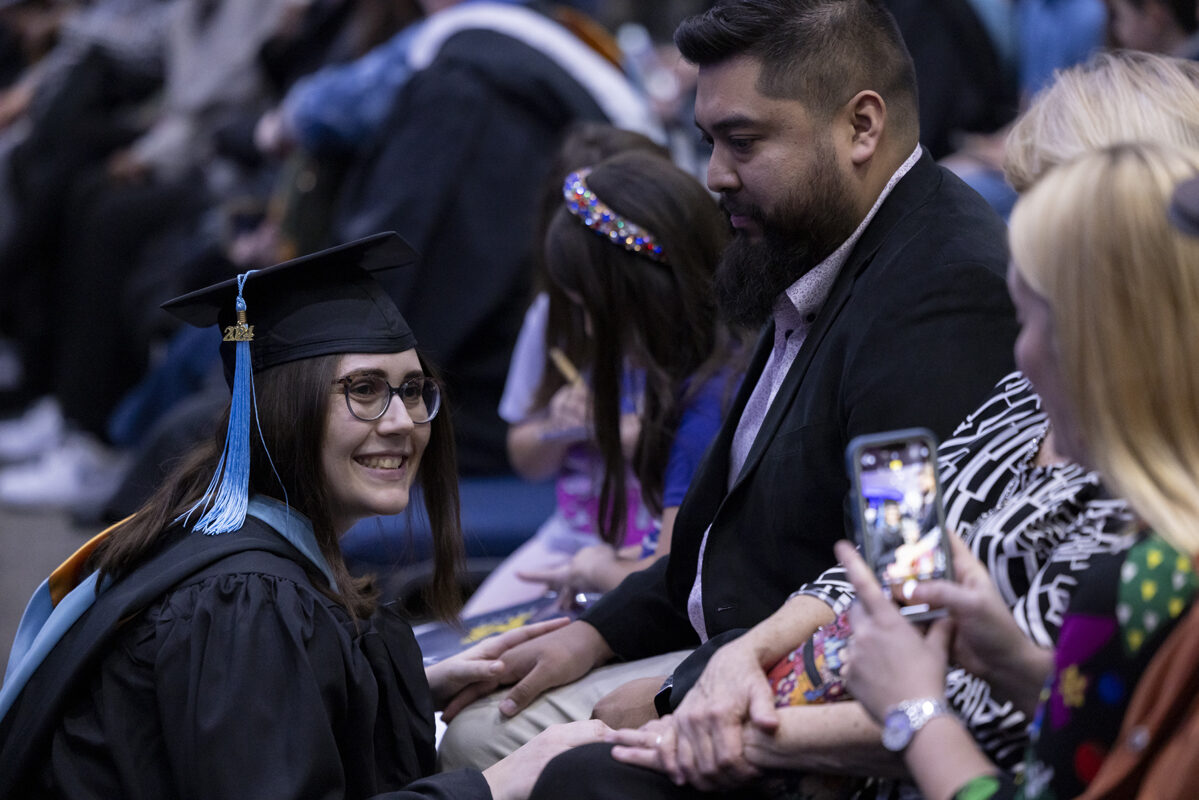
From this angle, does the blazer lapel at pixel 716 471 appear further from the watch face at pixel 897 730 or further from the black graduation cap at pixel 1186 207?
the black graduation cap at pixel 1186 207

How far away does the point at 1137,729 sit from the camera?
1.47 meters

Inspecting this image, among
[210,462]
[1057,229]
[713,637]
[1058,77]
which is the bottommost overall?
[713,637]

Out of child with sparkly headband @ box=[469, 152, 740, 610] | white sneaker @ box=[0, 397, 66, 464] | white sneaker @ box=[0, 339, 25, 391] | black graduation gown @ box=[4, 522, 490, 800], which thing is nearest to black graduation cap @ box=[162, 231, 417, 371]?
black graduation gown @ box=[4, 522, 490, 800]

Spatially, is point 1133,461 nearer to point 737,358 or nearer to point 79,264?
point 737,358

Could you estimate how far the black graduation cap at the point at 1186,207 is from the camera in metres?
1.49

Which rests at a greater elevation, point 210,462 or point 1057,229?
point 1057,229

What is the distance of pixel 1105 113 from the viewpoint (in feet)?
6.71

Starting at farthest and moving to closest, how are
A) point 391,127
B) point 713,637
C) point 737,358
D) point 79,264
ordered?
point 79,264
point 391,127
point 737,358
point 713,637

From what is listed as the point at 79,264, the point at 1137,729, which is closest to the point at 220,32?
the point at 79,264

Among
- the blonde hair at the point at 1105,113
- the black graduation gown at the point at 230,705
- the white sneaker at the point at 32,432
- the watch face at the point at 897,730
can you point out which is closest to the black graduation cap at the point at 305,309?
the black graduation gown at the point at 230,705

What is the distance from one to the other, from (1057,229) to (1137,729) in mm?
547

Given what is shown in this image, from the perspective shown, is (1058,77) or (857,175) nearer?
(1058,77)

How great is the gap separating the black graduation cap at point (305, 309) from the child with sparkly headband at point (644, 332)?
83 cm

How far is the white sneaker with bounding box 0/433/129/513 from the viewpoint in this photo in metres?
7.19
